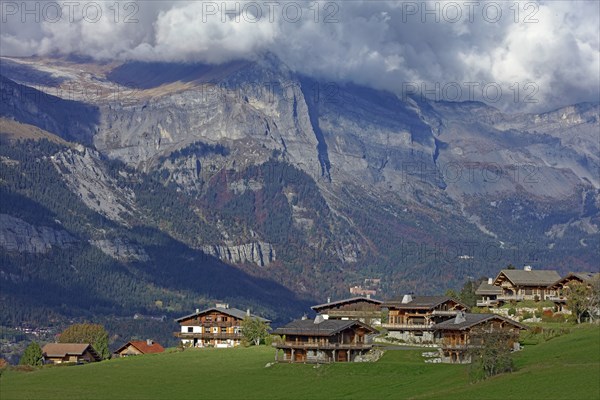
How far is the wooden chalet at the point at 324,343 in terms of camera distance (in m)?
168

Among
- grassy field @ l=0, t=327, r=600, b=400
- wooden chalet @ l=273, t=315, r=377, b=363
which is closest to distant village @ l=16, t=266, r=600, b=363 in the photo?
wooden chalet @ l=273, t=315, r=377, b=363

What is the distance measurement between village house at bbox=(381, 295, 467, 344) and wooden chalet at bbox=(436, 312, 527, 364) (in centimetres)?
2082

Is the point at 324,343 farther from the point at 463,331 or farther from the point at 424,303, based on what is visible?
the point at 424,303

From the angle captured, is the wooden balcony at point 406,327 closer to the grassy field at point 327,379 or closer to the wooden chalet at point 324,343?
the wooden chalet at point 324,343

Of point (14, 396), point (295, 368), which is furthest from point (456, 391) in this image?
point (14, 396)

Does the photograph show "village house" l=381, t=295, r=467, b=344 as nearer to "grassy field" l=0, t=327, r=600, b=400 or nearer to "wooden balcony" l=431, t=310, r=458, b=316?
"wooden balcony" l=431, t=310, r=458, b=316

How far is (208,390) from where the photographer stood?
478 ft

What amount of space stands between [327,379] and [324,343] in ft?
63.8

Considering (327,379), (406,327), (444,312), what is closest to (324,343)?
(327,379)

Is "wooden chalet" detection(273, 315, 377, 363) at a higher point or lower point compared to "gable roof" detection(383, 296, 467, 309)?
lower

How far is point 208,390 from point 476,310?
60.3 meters

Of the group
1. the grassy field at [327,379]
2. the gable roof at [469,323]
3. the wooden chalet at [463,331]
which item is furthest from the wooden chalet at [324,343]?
the gable roof at [469,323]

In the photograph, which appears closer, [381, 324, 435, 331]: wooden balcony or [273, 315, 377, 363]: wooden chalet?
[273, 315, 377, 363]: wooden chalet

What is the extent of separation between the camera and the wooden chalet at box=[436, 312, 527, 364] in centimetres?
15425
